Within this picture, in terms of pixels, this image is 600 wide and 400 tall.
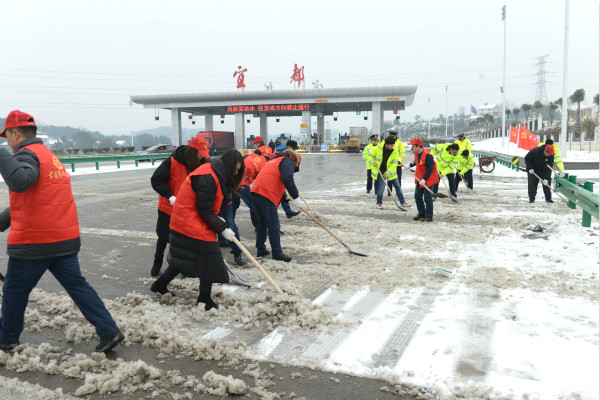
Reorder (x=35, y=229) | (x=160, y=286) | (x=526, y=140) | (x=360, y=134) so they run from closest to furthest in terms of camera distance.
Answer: (x=35, y=229)
(x=160, y=286)
(x=526, y=140)
(x=360, y=134)

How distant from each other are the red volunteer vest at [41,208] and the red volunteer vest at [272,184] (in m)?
3.32

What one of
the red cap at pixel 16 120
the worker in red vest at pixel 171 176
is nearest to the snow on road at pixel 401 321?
the worker in red vest at pixel 171 176

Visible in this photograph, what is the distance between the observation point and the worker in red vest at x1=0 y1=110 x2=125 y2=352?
135 inches

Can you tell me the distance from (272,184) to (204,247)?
7.48ft

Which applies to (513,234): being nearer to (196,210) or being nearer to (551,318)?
(551,318)

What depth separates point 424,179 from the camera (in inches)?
377

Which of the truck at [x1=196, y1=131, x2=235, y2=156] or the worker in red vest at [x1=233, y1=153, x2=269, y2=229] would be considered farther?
the truck at [x1=196, y1=131, x2=235, y2=156]

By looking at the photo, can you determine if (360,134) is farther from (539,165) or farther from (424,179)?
(424,179)

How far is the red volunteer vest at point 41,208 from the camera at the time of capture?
11.3 ft

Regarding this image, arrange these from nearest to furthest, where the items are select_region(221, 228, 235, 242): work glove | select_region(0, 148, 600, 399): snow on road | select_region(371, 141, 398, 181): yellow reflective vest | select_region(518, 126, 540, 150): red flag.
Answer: select_region(0, 148, 600, 399): snow on road
select_region(221, 228, 235, 242): work glove
select_region(371, 141, 398, 181): yellow reflective vest
select_region(518, 126, 540, 150): red flag

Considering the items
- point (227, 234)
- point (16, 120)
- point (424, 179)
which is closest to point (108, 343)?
point (227, 234)

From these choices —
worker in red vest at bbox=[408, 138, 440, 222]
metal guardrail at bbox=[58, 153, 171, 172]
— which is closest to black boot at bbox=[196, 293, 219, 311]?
worker in red vest at bbox=[408, 138, 440, 222]

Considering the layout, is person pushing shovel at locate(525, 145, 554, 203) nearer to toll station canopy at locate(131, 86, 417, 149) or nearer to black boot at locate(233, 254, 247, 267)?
black boot at locate(233, 254, 247, 267)

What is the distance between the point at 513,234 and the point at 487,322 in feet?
14.3
